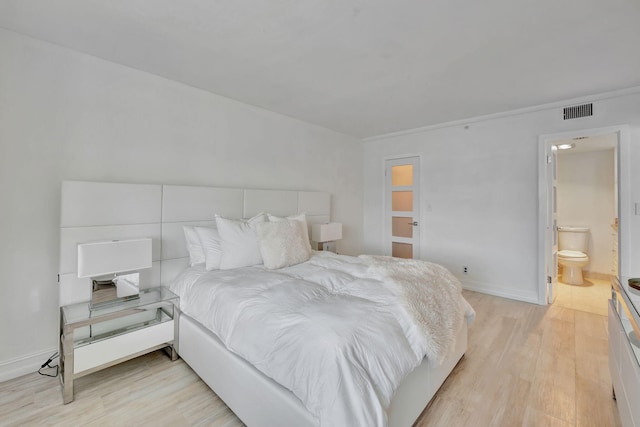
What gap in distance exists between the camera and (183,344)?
2.16 meters

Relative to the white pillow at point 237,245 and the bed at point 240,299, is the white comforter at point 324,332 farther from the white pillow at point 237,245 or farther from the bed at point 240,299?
the white pillow at point 237,245

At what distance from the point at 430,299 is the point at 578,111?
3.14 m

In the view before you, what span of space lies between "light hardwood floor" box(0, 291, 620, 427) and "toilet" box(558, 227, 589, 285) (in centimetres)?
224

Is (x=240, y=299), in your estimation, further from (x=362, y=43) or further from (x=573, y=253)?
→ (x=573, y=253)

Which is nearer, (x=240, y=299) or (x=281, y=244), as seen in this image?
(x=240, y=299)

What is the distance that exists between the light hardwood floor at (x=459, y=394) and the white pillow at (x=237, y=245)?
88 cm

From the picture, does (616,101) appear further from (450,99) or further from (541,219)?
(450,99)

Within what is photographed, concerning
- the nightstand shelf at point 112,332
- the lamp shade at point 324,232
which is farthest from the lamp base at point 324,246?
the nightstand shelf at point 112,332

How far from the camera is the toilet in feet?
14.1

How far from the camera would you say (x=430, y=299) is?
5.89 feet

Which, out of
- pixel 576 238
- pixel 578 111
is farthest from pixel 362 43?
pixel 576 238

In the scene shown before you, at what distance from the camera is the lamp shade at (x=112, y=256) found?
196 centimetres

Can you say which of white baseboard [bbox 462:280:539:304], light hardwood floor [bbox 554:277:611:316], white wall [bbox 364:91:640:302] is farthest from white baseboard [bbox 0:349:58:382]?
light hardwood floor [bbox 554:277:611:316]

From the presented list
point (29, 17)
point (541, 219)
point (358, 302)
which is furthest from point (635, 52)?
point (29, 17)
